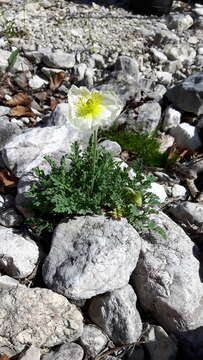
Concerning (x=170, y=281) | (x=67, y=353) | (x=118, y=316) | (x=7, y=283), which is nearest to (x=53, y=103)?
(x=7, y=283)

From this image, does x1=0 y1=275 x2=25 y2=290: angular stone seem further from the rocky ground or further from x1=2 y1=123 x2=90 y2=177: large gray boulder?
x1=2 y1=123 x2=90 y2=177: large gray boulder

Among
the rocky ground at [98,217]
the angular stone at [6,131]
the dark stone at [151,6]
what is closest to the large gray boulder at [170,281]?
the rocky ground at [98,217]

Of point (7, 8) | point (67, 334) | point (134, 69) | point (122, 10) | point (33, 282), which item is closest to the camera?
point (67, 334)

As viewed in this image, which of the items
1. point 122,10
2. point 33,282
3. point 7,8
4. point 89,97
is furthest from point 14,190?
point 122,10

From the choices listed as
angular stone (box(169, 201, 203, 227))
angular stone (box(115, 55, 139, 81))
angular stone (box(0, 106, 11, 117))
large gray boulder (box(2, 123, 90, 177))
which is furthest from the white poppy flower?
angular stone (box(115, 55, 139, 81))

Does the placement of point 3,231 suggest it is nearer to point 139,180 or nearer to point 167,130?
point 139,180

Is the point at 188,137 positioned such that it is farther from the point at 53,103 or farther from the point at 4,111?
the point at 4,111
